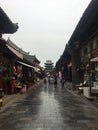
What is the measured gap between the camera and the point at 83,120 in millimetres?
11234

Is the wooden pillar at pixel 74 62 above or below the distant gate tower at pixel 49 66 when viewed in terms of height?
below

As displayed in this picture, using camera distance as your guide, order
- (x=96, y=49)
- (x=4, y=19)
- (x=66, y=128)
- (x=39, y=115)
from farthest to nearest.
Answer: (x=96, y=49) < (x=4, y=19) < (x=39, y=115) < (x=66, y=128)

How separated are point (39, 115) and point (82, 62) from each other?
1869 cm

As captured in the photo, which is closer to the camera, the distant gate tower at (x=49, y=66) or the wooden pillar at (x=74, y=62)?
the wooden pillar at (x=74, y=62)

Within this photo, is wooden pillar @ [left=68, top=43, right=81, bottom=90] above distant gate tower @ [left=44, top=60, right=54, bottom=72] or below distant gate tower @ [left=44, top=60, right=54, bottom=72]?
below

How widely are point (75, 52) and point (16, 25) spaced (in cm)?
1618

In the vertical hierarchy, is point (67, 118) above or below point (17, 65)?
below

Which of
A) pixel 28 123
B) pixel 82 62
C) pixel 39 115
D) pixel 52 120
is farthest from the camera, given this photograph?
pixel 82 62

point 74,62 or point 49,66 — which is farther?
point 49,66

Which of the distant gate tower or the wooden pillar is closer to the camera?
the wooden pillar

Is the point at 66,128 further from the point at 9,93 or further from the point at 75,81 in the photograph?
the point at 75,81

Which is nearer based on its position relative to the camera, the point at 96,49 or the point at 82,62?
the point at 96,49

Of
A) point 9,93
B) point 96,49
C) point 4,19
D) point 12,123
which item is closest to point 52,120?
point 12,123

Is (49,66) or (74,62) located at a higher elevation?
(49,66)
